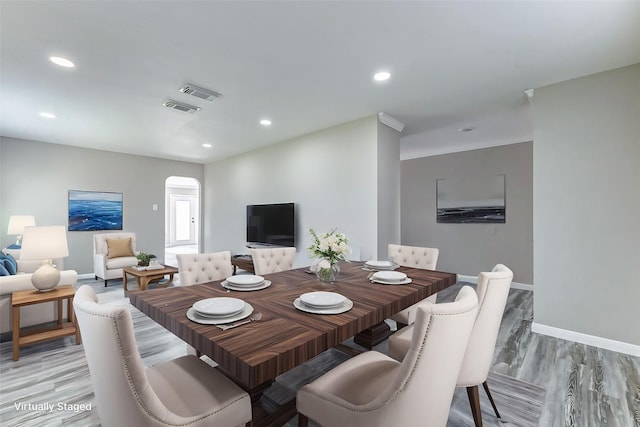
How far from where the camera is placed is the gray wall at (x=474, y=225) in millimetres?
4891

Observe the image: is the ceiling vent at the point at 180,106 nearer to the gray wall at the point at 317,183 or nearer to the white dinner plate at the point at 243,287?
the gray wall at the point at 317,183

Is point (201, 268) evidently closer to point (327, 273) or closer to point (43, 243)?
point (327, 273)

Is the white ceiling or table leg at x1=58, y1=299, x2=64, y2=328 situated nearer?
the white ceiling

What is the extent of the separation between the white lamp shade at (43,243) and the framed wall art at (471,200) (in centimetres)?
581

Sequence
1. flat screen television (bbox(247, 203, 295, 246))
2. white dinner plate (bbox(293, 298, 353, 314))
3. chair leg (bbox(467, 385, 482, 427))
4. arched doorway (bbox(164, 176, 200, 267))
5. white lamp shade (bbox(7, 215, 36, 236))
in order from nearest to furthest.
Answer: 1. white dinner plate (bbox(293, 298, 353, 314))
2. chair leg (bbox(467, 385, 482, 427))
3. white lamp shade (bbox(7, 215, 36, 236))
4. flat screen television (bbox(247, 203, 295, 246))
5. arched doorway (bbox(164, 176, 200, 267))

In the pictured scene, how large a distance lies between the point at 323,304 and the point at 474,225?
4973 millimetres

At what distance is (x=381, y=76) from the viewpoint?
279 centimetres

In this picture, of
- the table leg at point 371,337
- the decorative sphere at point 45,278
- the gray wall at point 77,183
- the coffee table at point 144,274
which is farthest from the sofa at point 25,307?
the gray wall at point 77,183

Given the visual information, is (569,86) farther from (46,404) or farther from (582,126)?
(46,404)

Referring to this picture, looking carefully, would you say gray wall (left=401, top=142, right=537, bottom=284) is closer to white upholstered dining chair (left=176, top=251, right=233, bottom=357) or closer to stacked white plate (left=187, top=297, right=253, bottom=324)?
white upholstered dining chair (left=176, top=251, right=233, bottom=357)

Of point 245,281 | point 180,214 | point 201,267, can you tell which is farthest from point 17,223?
point 180,214

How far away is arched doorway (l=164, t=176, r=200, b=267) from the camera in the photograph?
35.1 ft

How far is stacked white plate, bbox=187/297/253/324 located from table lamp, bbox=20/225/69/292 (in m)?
2.04

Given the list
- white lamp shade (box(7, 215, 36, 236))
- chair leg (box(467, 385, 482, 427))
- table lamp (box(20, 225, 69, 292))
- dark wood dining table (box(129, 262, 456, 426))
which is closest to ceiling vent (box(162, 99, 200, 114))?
table lamp (box(20, 225, 69, 292))
